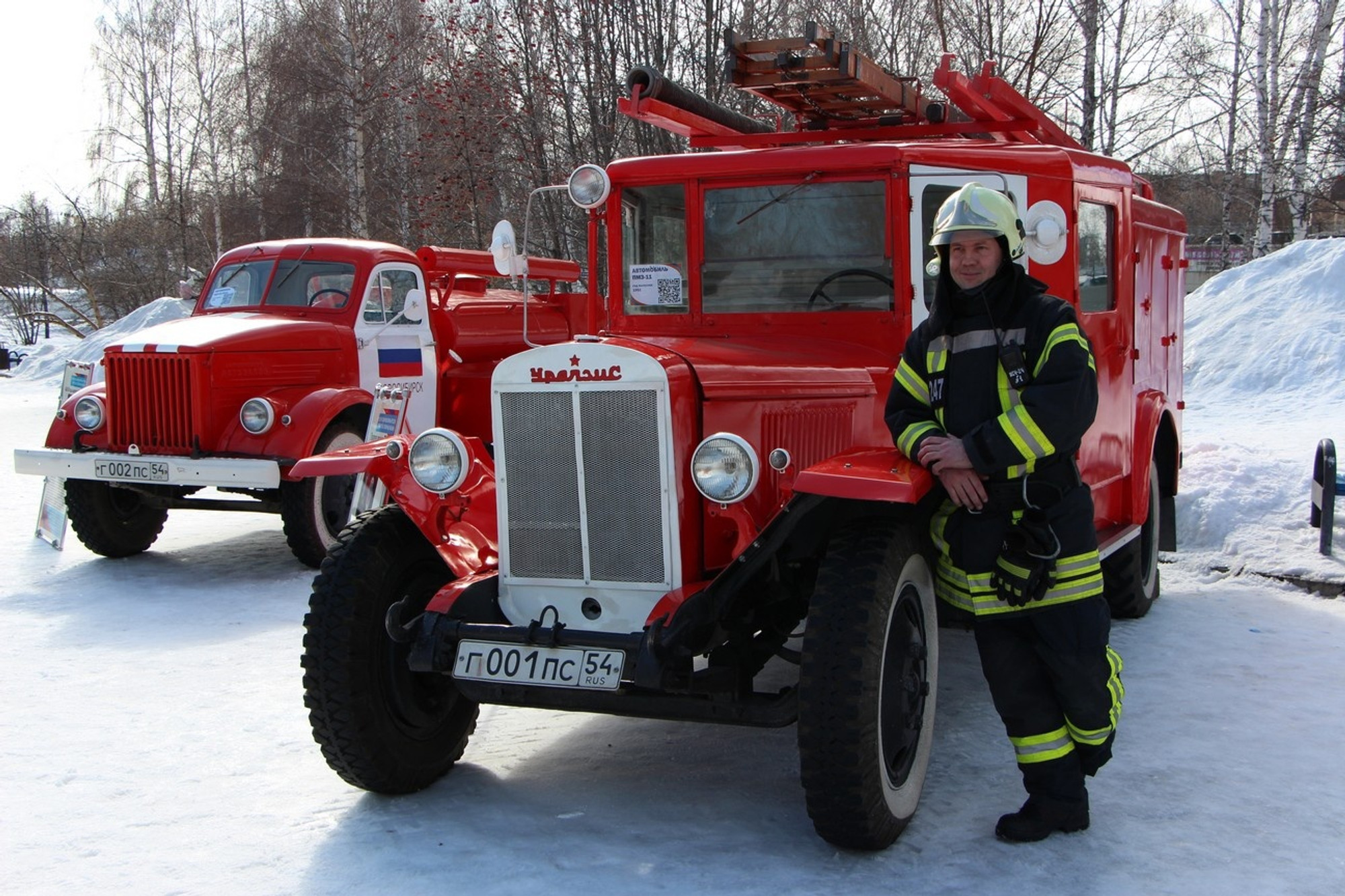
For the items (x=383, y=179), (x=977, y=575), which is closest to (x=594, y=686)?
(x=977, y=575)

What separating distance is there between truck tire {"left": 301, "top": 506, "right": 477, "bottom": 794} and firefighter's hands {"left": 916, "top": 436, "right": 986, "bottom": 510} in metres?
1.77

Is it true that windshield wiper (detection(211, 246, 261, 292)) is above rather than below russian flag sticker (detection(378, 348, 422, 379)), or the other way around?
above

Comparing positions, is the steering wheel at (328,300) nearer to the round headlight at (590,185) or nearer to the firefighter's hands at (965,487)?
the round headlight at (590,185)

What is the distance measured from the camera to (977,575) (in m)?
3.68

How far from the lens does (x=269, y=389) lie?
8.18 m

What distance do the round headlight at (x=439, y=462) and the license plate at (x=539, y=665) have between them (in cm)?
58

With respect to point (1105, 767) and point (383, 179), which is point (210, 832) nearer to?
point (1105, 767)

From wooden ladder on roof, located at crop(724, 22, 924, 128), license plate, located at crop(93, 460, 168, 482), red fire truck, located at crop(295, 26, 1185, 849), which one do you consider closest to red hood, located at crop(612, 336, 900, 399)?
red fire truck, located at crop(295, 26, 1185, 849)

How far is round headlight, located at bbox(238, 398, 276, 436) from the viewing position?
7762 millimetres

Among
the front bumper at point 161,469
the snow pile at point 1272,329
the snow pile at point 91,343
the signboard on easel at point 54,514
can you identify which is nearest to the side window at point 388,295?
the front bumper at point 161,469

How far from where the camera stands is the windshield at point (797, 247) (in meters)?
4.85

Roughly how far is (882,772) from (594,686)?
87 cm

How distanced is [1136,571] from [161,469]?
18.9 feet

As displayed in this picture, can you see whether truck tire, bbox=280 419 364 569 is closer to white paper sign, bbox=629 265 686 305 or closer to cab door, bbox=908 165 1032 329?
white paper sign, bbox=629 265 686 305
